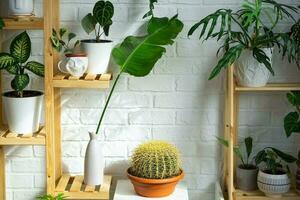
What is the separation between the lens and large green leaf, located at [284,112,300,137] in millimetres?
2582

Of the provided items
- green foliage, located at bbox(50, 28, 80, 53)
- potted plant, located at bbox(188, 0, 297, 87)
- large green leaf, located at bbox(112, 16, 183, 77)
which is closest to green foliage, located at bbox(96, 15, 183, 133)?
large green leaf, located at bbox(112, 16, 183, 77)

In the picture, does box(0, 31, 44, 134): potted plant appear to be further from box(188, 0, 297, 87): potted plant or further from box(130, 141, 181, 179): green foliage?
box(188, 0, 297, 87): potted plant

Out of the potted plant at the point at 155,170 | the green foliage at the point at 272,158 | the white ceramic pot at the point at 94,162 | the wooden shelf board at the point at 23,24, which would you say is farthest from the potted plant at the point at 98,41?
the green foliage at the point at 272,158

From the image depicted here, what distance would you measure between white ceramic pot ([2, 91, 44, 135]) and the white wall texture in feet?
0.70

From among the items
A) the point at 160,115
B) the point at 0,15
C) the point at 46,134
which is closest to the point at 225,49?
the point at 160,115

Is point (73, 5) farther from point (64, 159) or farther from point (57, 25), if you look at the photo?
point (64, 159)

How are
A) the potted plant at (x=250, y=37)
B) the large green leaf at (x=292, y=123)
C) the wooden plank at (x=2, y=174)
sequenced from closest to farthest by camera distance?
the potted plant at (x=250, y=37) → the large green leaf at (x=292, y=123) → the wooden plank at (x=2, y=174)

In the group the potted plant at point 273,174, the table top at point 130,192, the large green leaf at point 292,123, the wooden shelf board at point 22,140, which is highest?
the large green leaf at point 292,123

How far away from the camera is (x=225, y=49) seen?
2.66 metres

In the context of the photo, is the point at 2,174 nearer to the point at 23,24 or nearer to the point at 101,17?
the point at 23,24

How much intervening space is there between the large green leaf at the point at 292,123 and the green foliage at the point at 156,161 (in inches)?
21.0

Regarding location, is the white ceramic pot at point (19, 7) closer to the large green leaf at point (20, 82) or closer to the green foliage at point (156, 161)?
the large green leaf at point (20, 82)

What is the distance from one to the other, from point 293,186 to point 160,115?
761 millimetres

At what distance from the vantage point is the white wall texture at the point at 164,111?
2.74 meters
